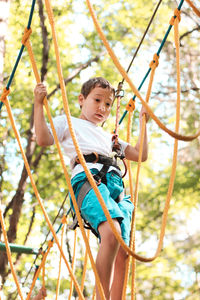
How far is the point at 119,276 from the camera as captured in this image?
142cm

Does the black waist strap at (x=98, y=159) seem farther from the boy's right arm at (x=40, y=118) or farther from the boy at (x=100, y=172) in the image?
the boy's right arm at (x=40, y=118)

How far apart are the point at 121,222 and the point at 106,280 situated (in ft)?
0.73

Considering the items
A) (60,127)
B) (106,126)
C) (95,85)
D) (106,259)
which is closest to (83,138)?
(60,127)

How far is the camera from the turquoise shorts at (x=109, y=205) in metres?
1.33

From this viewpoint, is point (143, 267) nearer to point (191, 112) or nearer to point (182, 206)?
point (182, 206)

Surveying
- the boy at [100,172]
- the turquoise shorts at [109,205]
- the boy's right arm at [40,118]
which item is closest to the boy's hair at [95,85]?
the boy at [100,172]

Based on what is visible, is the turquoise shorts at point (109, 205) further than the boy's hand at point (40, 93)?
No

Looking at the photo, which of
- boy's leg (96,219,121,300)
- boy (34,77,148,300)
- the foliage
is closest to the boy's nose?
boy (34,77,148,300)

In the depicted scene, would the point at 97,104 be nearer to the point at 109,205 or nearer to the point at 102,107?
the point at 102,107

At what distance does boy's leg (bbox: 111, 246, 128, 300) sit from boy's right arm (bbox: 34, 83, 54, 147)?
491 millimetres

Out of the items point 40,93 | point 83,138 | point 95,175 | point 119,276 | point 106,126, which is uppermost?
point 106,126

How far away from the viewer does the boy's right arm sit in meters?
1.46

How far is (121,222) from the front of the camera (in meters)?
1.39

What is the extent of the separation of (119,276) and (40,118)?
636 mm
